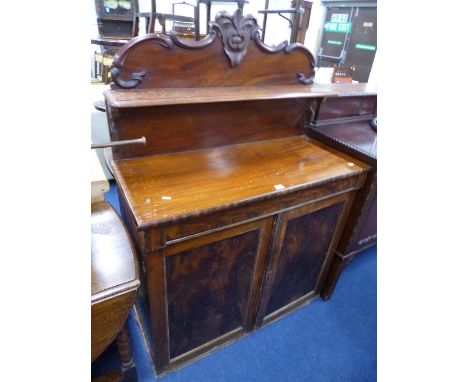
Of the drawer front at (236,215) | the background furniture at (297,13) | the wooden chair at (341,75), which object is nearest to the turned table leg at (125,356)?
the drawer front at (236,215)

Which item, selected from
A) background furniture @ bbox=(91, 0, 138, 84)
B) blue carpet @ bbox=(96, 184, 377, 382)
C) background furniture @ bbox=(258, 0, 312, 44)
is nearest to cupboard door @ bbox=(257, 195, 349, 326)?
blue carpet @ bbox=(96, 184, 377, 382)

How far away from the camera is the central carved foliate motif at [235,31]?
1053 millimetres

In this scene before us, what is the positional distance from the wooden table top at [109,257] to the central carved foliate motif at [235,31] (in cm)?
81

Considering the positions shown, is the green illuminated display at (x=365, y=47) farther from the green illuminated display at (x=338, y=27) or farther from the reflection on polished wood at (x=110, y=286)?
the reflection on polished wood at (x=110, y=286)

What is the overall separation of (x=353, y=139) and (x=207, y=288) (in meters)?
1.00

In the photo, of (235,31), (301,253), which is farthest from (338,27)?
(301,253)

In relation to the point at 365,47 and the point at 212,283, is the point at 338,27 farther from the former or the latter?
the point at 212,283

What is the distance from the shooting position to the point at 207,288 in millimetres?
1099

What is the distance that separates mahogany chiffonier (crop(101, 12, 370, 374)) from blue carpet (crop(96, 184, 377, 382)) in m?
0.09
